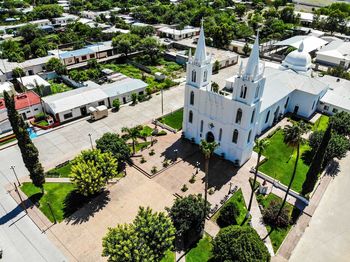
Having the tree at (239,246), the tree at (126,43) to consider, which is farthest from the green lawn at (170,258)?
the tree at (126,43)

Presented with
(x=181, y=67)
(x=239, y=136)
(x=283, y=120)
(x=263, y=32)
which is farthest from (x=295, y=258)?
(x=263, y=32)

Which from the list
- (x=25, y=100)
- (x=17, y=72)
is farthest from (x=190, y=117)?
(x=17, y=72)

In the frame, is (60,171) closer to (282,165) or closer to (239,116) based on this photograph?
(239,116)

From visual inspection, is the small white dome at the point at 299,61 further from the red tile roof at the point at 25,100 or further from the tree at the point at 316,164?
the red tile roof at the point at 25,100

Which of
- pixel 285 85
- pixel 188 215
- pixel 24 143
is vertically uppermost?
pixel 24 143

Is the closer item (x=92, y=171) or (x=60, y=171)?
(x=92, y=171)

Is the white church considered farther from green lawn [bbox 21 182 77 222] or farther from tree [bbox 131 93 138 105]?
green lawn [bbox 21 182 77 222]

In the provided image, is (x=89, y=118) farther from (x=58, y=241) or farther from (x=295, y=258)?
(x=295, y=258)
